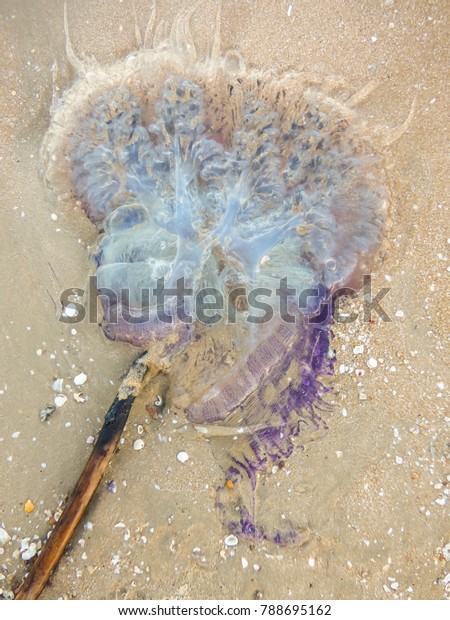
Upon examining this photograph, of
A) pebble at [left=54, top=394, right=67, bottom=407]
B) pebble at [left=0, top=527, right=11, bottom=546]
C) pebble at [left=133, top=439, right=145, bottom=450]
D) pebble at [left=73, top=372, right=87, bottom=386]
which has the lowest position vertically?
pebble at [left=0, top=527, right=11, bottom=546]

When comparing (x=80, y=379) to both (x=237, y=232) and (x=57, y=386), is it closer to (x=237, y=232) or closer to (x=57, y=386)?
(x=57, y=386)

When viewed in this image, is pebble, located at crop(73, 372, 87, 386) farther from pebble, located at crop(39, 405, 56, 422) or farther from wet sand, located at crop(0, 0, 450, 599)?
pebble, located at crop(39, 405, 56, 422)

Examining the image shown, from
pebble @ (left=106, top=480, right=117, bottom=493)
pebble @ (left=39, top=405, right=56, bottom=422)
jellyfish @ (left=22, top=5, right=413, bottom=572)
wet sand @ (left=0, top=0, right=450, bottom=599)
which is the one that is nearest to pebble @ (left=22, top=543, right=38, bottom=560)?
wet sand @ (left=0, top=0, right=450, bottom=599)

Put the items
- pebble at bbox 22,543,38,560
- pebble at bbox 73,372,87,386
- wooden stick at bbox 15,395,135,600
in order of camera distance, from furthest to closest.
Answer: pebble at bbox 73,372,87,386
pebble at bbox 22,543,38,560
wooden stick at bbox 15,395,135,600

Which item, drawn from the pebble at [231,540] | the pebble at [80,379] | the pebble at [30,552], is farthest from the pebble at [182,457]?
the pebble at [30,552]

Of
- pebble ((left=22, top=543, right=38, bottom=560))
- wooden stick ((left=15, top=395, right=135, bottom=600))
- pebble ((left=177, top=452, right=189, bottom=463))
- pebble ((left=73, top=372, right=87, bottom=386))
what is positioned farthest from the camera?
pebble ((left=73, top=372, right=87, bottom=386))

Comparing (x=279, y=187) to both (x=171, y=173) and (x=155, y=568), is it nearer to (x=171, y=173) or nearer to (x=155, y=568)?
(x=171, y=173)

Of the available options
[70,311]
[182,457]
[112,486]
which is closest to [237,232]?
[70,311]
